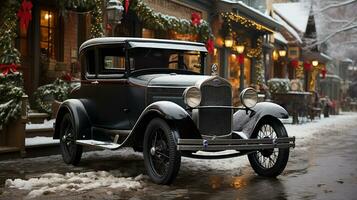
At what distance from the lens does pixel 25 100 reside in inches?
365

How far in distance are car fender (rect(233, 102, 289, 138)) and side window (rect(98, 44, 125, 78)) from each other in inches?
79.4

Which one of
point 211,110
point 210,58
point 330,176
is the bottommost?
point 330,176

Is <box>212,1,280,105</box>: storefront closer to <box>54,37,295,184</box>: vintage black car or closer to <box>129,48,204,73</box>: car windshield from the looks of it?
<box>129,48,204,73</box>: car windshield

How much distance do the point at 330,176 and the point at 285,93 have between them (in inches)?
520

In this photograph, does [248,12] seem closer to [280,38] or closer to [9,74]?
[280,38]

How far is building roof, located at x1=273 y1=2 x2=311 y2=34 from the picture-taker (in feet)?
111

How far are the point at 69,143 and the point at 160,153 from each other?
242cm

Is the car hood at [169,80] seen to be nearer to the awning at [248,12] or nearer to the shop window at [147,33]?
the shop window at [147,33]

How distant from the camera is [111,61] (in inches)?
356

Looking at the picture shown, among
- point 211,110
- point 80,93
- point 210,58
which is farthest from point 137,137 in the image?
point 210,58

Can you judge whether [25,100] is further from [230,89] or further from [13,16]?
[230,89]

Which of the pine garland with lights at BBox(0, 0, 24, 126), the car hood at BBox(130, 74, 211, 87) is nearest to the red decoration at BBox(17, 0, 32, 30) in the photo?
the pine garland with lights at BBox(0, 0, 24, 126)

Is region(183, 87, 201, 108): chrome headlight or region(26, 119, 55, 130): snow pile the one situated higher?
region(183, 87, 201, 108): chrome headlight

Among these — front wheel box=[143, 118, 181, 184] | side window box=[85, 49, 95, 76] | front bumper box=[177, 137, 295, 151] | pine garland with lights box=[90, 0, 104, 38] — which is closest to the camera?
front bumper box=[177, 137, 295, 151]
